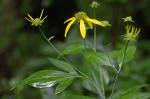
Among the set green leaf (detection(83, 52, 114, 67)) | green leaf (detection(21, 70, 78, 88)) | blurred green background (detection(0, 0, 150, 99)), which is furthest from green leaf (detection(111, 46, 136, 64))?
blurred green background (detection(0, 0, 150, 99))

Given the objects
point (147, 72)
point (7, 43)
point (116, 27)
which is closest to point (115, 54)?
point (147, 72)

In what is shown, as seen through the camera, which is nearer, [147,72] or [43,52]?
[147,72]

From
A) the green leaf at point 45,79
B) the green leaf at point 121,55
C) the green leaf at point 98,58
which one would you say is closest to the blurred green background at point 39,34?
the green leaf at point 121,55

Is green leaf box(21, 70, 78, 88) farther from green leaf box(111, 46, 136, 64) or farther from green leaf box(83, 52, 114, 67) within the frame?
green leaf box(111, 46, 136, 64)

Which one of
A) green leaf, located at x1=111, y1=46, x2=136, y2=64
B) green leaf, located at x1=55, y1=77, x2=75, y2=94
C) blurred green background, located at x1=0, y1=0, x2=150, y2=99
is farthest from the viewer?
blurred green background, located at x1=0, y1=0, x2=150, y2=99

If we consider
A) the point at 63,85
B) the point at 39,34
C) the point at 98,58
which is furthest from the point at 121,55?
the point at 39,34

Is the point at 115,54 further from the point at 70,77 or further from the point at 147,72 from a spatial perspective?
the point at 147,72
